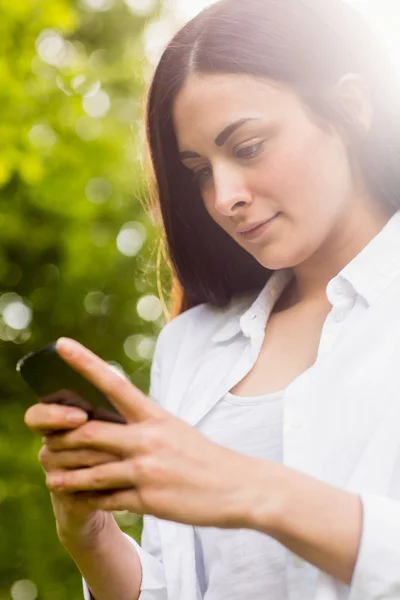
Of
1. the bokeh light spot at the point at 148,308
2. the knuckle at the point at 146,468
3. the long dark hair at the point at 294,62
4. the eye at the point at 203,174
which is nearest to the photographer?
the knuckle at the point at 146,468

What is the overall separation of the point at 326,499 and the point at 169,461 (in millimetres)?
260

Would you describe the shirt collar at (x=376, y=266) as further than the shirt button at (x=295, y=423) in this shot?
Yes

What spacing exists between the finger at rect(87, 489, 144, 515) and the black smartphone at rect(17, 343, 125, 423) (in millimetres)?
115

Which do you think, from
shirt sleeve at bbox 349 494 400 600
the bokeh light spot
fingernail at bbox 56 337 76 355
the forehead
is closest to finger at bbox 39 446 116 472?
fingernail at bbox 56 337 76 355

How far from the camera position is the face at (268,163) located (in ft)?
6.76

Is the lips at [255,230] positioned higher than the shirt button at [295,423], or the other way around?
the lips at [255,230]

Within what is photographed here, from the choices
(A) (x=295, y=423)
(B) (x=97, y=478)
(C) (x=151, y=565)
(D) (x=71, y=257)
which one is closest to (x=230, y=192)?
(A) (x=295, y=423)

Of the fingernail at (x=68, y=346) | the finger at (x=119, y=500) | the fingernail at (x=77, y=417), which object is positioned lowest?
the finger at (x=119, y=500)

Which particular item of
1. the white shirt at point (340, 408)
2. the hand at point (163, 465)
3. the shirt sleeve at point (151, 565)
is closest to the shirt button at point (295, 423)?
the white shirt at point (340, 408)

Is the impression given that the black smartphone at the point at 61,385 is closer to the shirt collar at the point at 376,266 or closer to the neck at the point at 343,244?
the shirt collar at the point at 376,266

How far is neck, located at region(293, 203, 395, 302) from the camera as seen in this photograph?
2.20 meters

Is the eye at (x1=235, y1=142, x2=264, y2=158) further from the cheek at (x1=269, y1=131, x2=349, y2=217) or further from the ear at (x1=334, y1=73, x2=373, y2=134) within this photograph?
the ear at (x1=334, y1=73, x2=373, y2=134)

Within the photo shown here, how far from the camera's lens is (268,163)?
2.06 meters

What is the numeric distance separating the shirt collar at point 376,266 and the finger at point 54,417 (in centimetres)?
71
